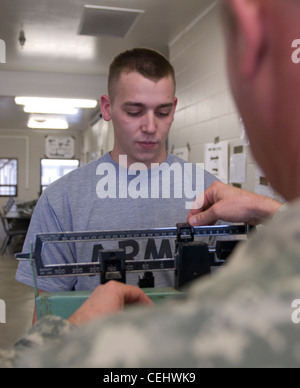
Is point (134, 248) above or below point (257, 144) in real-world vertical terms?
below

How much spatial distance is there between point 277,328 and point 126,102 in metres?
1.36

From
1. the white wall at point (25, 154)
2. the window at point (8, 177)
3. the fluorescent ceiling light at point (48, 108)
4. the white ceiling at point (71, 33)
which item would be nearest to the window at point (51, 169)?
the white wall at point (25, 154)

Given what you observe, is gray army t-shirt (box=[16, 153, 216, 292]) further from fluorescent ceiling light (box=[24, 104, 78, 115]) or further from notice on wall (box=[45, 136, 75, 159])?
notice on wall (box=[45, 136, 75, 159])

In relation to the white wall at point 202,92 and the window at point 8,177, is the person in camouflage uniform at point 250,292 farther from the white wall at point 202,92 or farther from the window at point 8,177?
the window at point 8,177

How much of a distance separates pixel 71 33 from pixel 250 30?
5145 mm

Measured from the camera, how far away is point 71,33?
16.8 feet

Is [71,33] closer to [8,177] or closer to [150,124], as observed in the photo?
[150,124]

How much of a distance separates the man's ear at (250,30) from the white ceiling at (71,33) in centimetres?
383

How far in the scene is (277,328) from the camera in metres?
0.34

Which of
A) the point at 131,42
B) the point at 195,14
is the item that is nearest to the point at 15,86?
the point at 131,42

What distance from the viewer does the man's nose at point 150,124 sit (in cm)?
159

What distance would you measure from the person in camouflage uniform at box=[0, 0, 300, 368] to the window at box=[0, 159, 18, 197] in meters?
15.8

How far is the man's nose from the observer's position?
159 centimetres

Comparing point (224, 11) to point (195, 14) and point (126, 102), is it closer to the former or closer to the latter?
point (126, 102)
